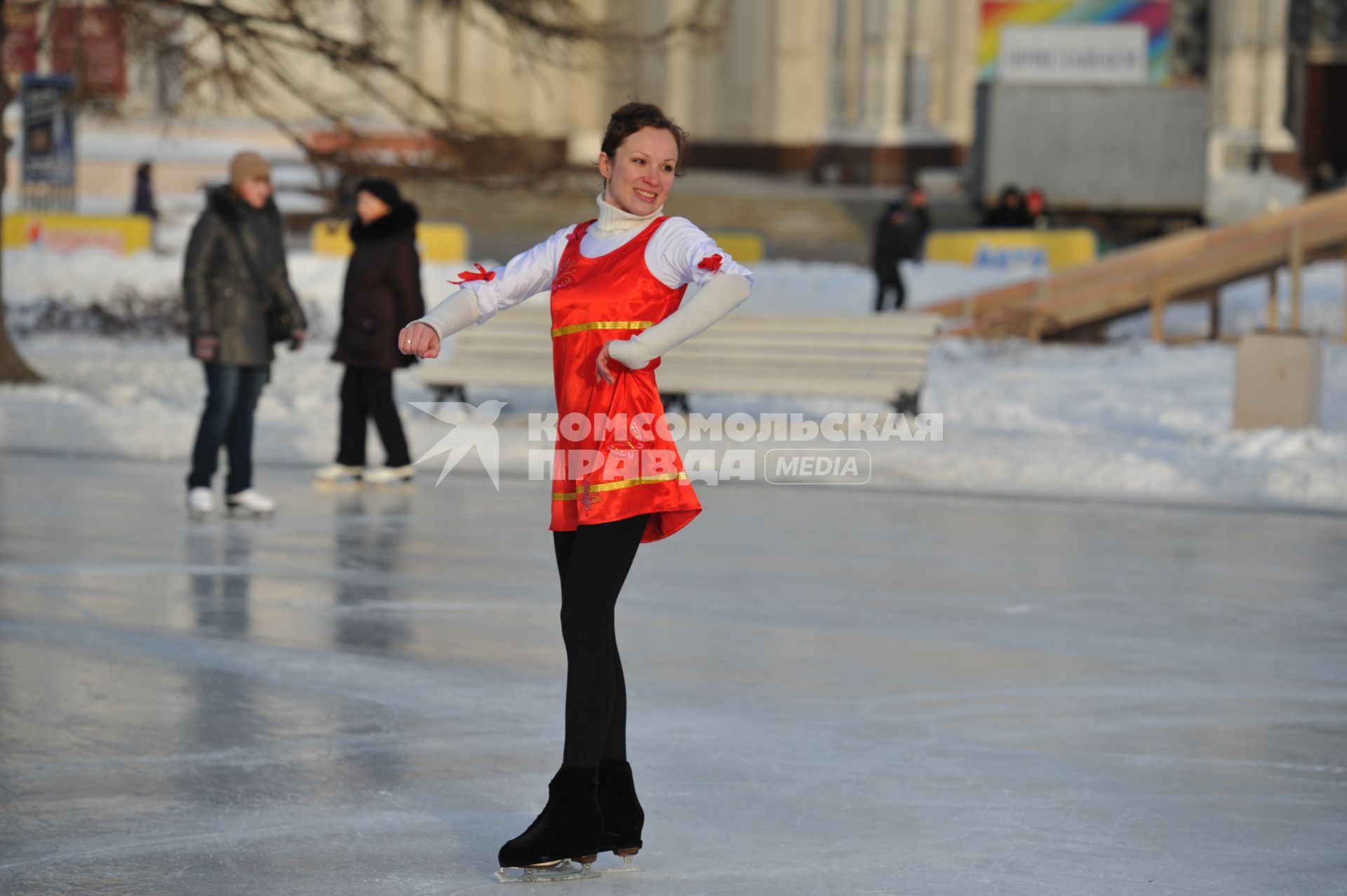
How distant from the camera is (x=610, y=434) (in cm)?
507

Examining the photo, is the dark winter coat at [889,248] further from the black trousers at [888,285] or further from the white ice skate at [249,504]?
the white ice skate at [249,504]

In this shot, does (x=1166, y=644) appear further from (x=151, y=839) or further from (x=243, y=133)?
(x=243, y=133)

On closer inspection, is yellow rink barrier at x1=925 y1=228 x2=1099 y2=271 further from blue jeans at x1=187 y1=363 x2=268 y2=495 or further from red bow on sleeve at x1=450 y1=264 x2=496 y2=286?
red bow on sleeve at x1=450 y1=264 x2=496 y2=286

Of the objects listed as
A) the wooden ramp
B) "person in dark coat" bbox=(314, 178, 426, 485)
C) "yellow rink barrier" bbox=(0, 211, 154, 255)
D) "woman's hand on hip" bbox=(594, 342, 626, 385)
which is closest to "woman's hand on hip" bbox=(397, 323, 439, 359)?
"woman's hand on hip" bbox=(594, 342, 626, 385)

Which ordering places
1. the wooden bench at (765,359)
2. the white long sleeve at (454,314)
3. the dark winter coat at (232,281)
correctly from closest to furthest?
the white long sleeve at (454,314), the dark winter coat at (232,281), the wooden bench at (765,359)

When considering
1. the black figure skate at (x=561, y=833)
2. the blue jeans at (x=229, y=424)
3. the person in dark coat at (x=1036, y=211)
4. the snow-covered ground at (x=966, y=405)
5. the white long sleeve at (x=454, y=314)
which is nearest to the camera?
the black figure skate at (x=561, y=833)

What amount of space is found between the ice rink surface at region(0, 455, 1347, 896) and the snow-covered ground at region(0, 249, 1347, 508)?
1.53m

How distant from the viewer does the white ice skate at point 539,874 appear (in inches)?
200

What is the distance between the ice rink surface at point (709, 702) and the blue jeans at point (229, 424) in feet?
1.12

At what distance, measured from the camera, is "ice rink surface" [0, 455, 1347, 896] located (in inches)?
210

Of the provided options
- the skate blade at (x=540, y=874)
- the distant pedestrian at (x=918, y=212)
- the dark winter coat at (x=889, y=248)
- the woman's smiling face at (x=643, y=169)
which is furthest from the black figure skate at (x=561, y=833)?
the distant pedestrian at (x=918, y=212)

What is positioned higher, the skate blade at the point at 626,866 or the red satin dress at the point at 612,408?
the red satin dress at the point at 612,408

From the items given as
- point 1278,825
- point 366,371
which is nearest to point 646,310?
point 1278,825

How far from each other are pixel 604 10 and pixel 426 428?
42.0 metres
